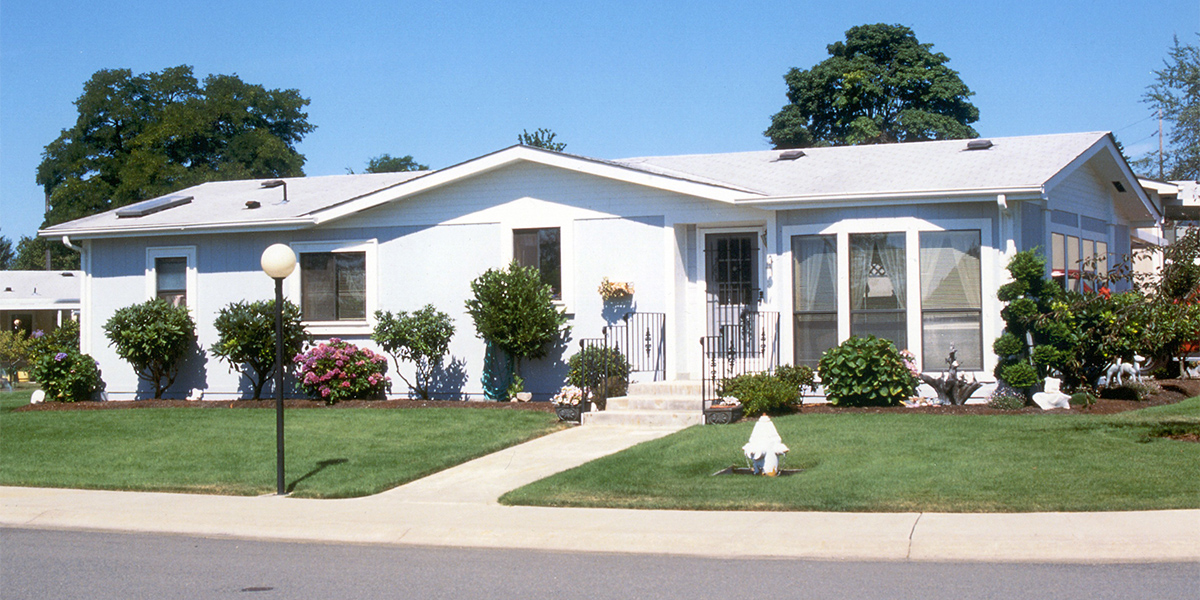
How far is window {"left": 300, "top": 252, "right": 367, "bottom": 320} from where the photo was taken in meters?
17.8

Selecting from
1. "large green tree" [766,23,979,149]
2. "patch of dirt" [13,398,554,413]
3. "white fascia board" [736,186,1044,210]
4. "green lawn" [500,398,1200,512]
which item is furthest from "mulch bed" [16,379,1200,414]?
"large green tree" [766,23,979,149]

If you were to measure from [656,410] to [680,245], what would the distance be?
2932mm

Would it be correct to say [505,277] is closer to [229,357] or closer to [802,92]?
[229,357]

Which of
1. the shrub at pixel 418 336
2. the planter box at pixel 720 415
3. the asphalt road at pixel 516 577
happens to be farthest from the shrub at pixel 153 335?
the asphalt road at pixel 516 577

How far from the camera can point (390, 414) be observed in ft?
50.1

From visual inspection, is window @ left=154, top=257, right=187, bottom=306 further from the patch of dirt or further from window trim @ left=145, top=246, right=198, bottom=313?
the patch of dirt

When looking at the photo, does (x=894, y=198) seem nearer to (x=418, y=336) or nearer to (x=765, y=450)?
(x=765, y=450)

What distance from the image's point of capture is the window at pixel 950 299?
14625 mm

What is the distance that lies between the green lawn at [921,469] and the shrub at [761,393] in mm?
1086

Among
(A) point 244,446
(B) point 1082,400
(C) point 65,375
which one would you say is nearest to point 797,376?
(B) point 1082,400

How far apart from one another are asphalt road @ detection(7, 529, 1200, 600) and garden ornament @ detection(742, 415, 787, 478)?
2788 mm

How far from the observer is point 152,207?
20.1 m

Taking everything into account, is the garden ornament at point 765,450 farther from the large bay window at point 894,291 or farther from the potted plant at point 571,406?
the large bay window at point 894,291

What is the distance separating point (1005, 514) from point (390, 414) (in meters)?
9.31
